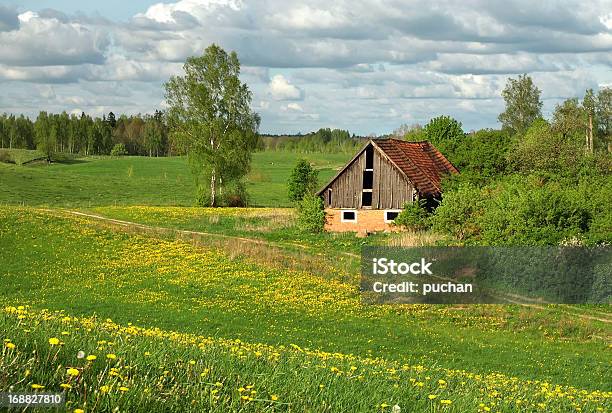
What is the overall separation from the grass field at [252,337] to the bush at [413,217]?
15793 millimetres

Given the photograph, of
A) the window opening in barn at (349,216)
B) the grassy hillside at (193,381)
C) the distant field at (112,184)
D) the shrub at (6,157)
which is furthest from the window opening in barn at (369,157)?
the shrub at (6,157)

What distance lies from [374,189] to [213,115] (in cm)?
2833

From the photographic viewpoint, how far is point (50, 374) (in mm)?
6629

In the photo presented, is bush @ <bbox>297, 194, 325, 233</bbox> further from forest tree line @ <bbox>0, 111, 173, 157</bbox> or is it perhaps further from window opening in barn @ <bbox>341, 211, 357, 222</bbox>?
forest tree line @ <bbox>0, 111, 173, 157</bbox>

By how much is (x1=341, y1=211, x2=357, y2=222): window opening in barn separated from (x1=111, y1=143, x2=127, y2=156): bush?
141 meters

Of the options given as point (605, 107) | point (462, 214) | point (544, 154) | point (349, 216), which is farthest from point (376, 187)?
point (605, 107)

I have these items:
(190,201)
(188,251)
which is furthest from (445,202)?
(190,201)

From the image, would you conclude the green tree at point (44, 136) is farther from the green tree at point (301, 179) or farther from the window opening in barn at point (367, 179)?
the window opening in barn at point (367, 179)

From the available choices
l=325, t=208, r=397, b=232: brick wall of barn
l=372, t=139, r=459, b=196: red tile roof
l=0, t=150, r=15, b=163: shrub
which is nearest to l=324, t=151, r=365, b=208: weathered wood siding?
l=325, t=208, r=397, b=232: brick wall of barn

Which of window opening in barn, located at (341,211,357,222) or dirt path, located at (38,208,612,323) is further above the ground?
window opening in barn, located at (341,211,357,222)

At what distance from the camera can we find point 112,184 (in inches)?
4395

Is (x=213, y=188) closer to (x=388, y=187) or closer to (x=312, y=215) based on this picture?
(x=312, y=215)

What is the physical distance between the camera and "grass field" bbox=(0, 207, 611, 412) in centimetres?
739

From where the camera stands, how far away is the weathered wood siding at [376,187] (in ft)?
177
